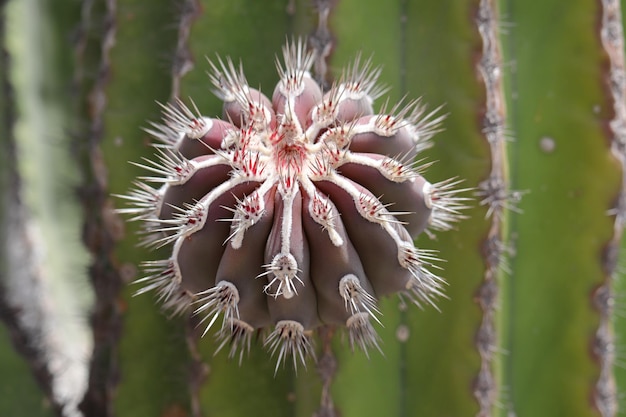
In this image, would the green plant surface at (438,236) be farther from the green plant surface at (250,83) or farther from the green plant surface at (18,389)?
the green plant surface at (18,389)

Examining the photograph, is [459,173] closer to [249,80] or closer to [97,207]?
[249,80]

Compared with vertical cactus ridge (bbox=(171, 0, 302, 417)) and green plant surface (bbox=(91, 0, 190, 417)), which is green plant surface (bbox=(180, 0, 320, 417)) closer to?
vertical cactus ridge (bbox=(171, 0, 302, 417))

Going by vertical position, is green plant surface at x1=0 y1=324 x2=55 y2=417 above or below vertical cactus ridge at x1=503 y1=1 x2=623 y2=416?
below

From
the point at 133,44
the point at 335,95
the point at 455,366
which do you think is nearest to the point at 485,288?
the point at 455,366

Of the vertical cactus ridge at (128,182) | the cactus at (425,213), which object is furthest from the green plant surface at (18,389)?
the vertical cactus ridge at (128,182)

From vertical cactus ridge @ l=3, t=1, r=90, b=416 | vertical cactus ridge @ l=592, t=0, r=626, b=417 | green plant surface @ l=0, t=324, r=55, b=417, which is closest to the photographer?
vertical cactus ridge @ l=592, t=0, r=626, b=417

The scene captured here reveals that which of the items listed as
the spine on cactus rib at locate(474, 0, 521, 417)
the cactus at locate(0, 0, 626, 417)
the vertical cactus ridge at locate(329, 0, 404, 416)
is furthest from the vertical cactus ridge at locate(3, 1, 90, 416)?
the spine on cactus rib at locate(474, 0, 521, 417)

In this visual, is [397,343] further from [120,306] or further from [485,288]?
[120,306]
